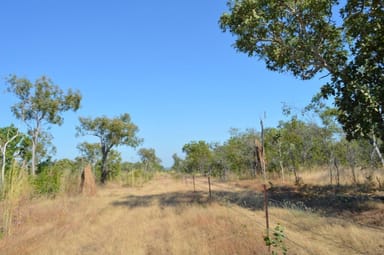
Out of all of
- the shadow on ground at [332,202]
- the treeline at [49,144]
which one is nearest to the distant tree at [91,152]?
the treeline at [49,144]

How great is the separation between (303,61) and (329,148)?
27.8 ft

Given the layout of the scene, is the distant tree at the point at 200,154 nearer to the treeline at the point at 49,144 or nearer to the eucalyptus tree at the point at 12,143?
the treeline at the point at 49,144

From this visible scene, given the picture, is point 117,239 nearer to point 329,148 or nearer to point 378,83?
point 378,83

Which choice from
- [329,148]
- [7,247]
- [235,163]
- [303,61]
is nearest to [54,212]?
[7,247]

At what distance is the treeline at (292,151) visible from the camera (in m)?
16.4

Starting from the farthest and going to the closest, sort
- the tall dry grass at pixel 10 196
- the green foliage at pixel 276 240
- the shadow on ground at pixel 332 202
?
the shadow on ground at pixel 332 202 < the tall dry grass at pixel 10 196 < the green foliage at pixel 276 240

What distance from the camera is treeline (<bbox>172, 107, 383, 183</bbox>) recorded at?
53.9 feet

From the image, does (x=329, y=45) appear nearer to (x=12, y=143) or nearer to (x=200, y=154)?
(x=12, y=143)

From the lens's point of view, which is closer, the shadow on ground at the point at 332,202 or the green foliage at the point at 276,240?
the green foliage at the point at 276,240

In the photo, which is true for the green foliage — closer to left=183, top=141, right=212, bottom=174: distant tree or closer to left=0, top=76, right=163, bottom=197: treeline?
left=0, top=76, right=163, bottom=197: treeline

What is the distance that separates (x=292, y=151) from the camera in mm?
24406

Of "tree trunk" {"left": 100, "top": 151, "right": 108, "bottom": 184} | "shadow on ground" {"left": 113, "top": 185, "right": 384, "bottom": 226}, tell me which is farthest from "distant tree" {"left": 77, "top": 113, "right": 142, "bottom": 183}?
"shadow on ground" {"left": 113, "top": 185, "right": 384, "bottom": 226}

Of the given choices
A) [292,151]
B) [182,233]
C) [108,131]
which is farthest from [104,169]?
[182,233]

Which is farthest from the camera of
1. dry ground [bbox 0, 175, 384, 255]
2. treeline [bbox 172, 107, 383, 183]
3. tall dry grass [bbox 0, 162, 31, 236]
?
treeline [bbox 172, 107, 383, 183]
